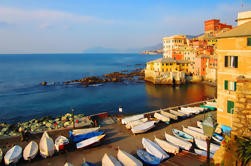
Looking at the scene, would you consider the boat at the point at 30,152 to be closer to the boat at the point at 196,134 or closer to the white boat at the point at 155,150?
the white boat at the point at 155,150

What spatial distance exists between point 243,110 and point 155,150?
10.4 m

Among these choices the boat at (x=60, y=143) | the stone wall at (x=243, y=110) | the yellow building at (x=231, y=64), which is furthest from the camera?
the yellow building at (x=231, y=64)

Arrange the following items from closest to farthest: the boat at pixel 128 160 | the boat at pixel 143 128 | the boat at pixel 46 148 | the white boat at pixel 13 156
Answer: the boat at pixel 128 160 → the white boat at pixel 13 156 → the boat at pixel 46 148 → the boat at pixel 143 128

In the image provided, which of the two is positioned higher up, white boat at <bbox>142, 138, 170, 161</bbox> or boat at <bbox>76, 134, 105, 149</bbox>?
boat at <bbox>76, 134, 105, 149</bbox>

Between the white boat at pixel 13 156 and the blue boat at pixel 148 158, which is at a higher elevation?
the white boat at pixel 13 156

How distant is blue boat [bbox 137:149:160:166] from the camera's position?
46.8 ft

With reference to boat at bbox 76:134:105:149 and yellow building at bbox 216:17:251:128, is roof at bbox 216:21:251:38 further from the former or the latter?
boat at bbox 76:134:105:149

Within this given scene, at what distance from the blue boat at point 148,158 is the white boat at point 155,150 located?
0.39 m

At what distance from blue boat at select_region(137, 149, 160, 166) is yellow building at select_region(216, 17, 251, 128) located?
861cm

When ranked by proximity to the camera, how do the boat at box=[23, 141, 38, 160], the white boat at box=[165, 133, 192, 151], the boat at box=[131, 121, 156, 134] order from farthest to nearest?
the boat at box=[131, 121, 156, 134] < the white boat at box=[165, 133, 192, 151] < the boat at box=[23, 141, 38, 160]

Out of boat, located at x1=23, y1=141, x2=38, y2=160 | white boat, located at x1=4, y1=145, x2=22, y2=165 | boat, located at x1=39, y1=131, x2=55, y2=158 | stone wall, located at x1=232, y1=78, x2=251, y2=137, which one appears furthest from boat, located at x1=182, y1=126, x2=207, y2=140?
white boat, located at x1=4, y1=145, x2=22, y2=165

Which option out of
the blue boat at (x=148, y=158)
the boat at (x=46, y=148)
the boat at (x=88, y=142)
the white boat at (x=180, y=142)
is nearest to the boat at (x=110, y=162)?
the blue boat at (x=148, y=158)

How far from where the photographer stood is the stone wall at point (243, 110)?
6.59 meters

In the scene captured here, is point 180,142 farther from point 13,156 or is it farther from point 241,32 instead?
point 13,156
